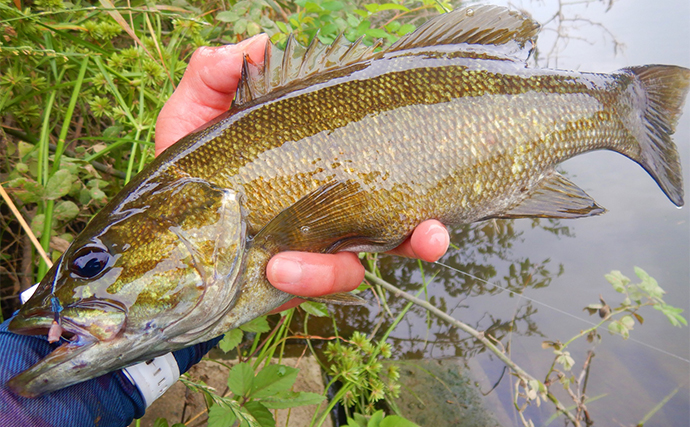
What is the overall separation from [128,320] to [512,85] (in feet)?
4.34

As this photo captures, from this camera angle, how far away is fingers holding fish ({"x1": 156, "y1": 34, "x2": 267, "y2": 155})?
1.44 m

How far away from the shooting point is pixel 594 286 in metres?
2.41

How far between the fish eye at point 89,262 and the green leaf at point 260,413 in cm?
62

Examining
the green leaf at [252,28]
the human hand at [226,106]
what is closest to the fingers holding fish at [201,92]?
the human hand at [226,106]

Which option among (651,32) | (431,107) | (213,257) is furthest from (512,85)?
(651,32)

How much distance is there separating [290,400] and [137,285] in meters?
0.67

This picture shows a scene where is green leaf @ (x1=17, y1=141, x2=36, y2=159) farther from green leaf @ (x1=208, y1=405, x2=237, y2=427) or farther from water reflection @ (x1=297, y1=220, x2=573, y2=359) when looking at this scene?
water reflection @ (x1=297, y1=220, x2=573, y2=359)

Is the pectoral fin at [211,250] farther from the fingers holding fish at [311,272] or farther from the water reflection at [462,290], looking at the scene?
the water reflection at [462,290]

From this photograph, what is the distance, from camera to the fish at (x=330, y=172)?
3.01 feet

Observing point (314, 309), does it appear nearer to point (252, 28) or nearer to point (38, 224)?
point (38, 224)

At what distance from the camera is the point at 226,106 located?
162 centimetres

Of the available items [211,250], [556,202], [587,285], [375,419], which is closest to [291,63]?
[211,250]

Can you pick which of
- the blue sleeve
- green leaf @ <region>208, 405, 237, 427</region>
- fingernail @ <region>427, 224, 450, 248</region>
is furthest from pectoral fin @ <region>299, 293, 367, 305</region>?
the blue sleeve

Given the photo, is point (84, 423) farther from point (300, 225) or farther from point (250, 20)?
point (250, 20)
